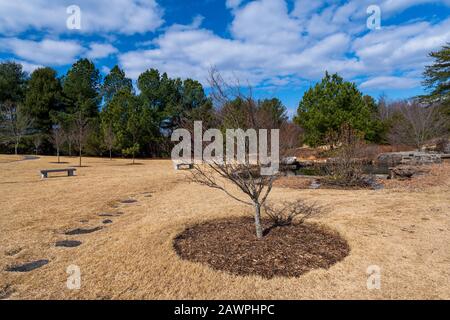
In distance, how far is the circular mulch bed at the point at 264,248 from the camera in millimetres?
3283

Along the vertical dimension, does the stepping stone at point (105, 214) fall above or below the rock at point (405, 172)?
below

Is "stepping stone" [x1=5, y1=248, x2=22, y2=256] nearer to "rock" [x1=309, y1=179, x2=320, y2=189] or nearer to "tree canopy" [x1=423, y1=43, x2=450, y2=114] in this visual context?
"rock" [x1=309, y1=179, x2=320, y2=189]

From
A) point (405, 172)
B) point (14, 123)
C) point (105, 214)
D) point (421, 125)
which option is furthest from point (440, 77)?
point (14, 123)

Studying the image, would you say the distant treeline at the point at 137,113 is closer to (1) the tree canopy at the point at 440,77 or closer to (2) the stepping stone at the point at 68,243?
(1) the tree canopy at the point at 440,77

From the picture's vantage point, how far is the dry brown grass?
9.14 feet

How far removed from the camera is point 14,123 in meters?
26.0

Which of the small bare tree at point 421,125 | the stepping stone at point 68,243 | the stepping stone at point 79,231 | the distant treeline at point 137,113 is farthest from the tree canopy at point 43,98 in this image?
the small bare tree at point 421,125

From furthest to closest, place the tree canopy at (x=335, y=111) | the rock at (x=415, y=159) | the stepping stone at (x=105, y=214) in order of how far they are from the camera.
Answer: the tree canopy at (x=335, y=111) → the rock at (x=415, y=159) → the stepping stone at (x=105, y=214)

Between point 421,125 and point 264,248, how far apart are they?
989 inches

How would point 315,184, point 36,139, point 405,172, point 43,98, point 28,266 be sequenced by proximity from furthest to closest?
point 43,98, point 36,139, point 405,172, point 315,184, point 28,266

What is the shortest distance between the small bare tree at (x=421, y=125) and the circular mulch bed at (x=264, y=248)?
77.3 feet

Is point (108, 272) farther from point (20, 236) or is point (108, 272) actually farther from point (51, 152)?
point (51, 152)

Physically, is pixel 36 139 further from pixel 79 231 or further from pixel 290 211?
pixel 290 211
